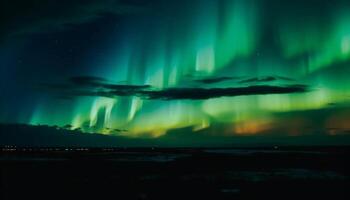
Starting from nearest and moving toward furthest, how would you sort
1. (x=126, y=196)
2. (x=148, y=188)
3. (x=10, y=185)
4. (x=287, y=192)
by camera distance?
(x=126, y=196), (x=287, y=192), (x=148, y=188), (x=10, y=185)

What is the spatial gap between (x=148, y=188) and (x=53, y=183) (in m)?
8.70

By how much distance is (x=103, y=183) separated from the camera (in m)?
33.2

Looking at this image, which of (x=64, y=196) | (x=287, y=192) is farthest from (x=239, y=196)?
(x=64, y=196)

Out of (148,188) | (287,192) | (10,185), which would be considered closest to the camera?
(287,192)

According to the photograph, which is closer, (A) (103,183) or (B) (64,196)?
(B) (64,196)

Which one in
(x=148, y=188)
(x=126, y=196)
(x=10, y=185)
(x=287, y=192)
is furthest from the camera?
(x=10, y=185)

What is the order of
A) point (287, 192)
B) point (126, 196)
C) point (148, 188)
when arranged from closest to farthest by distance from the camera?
1. point (126, 196)
2. point (287, 192)
3. point (148, 188)

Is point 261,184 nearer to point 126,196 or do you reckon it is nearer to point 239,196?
point 239,196

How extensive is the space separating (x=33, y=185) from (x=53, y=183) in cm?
176

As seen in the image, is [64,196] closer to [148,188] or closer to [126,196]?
[126,196]

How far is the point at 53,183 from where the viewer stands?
110 ft

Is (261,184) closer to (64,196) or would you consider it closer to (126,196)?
(126,196)

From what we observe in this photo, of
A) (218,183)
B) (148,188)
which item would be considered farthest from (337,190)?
(148,188)

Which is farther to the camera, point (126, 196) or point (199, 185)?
point (199, 185)
